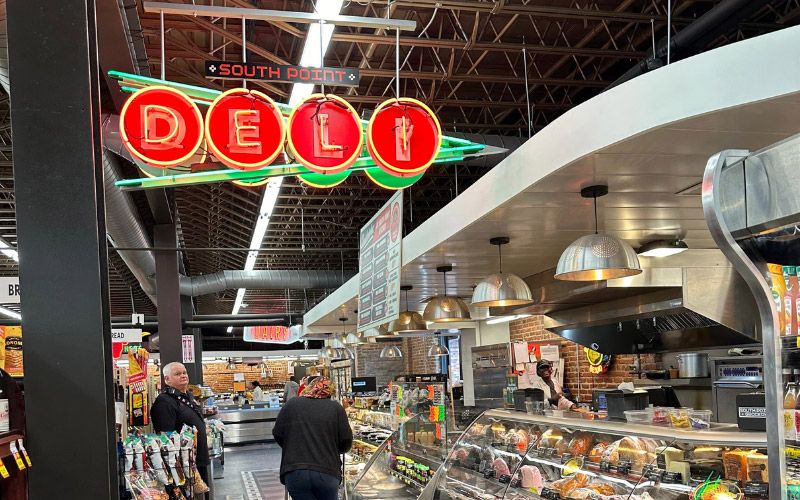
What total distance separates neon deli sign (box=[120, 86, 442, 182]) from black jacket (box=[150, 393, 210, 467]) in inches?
86.3

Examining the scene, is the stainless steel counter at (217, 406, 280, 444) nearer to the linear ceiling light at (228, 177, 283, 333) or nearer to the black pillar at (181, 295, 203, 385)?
the black pillar at (181, 295, 203, 385)

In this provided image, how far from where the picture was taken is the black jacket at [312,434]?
6387 millimetres

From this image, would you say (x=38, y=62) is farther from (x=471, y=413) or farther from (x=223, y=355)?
(x=223, y=355)

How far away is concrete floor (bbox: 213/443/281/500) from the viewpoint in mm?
11666

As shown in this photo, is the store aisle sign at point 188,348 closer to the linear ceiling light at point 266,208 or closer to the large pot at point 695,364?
the linear ceiling light at point 266,208

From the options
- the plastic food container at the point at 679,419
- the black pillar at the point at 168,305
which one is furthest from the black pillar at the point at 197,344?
the plastic food container at the point at 679,419

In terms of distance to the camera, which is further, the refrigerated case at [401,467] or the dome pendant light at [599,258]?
the refrigerated case at [401,467]

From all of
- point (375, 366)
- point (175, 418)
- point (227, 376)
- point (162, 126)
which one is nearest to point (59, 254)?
point (162, 126)

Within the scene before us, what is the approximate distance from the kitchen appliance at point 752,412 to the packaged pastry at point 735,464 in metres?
0.17

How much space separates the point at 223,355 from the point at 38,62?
1359 inches

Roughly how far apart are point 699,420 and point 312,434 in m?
3.24

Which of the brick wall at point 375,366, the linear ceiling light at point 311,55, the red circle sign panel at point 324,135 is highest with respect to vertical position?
the linear ceiling light at point 311,55

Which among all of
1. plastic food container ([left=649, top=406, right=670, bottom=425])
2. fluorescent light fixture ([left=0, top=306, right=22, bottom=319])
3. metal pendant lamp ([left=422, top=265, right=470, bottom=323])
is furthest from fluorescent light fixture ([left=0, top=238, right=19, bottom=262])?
plastic food container ([left=649, top=406, right=670, bottom=425])

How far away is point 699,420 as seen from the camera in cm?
439
